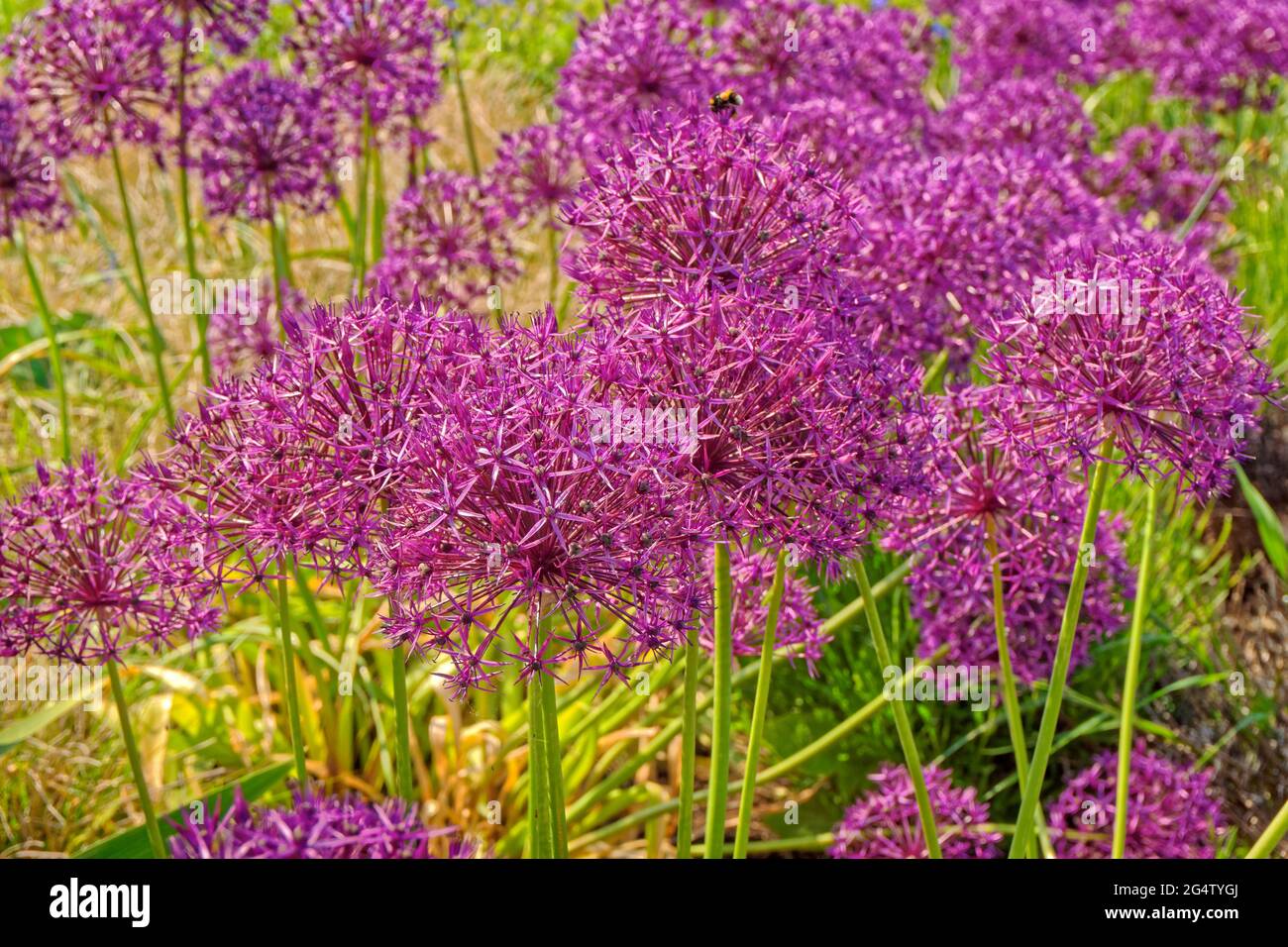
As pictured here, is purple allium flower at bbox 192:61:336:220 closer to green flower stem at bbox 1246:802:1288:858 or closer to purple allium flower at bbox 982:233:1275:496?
purple allium flower at bbox 982:233:1275:496

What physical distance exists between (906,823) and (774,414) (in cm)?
182

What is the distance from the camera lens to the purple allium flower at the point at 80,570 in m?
2.83

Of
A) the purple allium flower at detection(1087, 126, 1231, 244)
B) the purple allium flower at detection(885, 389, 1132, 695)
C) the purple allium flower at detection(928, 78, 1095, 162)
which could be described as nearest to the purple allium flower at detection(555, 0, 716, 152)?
the purple allium flower at detection(928, 78, 1095, 162)

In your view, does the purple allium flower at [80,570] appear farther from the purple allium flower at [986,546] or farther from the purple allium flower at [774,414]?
the purple allium flower at [986,546]

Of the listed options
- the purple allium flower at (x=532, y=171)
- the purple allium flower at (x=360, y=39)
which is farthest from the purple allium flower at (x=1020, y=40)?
the purple allium flower at (x=360, y=39)

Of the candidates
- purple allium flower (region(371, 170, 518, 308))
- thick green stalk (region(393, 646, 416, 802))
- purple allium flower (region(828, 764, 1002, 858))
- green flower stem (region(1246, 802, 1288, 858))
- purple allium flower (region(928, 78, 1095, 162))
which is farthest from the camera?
purple allium flower (region(928, 78, 1095, 162))

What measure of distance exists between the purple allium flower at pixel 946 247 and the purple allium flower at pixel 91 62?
2.49 meters

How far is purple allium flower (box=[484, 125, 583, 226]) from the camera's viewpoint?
5.33 m

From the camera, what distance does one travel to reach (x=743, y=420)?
2418mm

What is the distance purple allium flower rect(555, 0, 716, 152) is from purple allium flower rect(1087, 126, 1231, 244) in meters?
3.08

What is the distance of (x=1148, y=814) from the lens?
153 inches

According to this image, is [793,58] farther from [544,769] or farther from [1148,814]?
[544,769]
